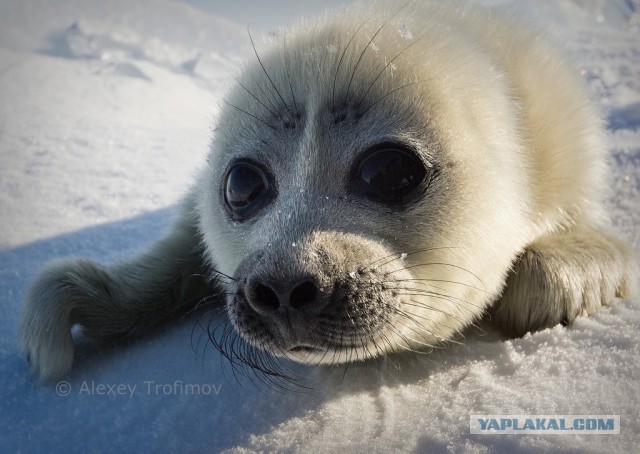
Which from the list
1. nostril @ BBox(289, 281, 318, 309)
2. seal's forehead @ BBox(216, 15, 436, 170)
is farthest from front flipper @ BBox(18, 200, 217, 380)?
nostril @ BBox(289, 281, 318, 309)

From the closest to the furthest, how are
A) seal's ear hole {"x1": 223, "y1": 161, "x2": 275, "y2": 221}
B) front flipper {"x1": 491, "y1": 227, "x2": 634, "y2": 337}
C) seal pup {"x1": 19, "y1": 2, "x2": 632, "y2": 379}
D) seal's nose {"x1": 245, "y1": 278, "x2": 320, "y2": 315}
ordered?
seal's nose {"x1": 245, "y1": 278, "x2": 320, "y2": 315} → seal pup {"x1": 19, "y1": 2, "x2": 632, "y2": 379} → seal's ear hole {"x1": 223, "y1": 161, "x2": 275, "y2": 221} → front flipper {"x1": 491, "y1": 227, "x2": 634, "y2": 337}

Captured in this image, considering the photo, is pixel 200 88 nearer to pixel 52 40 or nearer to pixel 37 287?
pixel 52 40

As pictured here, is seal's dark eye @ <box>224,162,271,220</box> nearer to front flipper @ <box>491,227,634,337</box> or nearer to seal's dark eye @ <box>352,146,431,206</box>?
seal's dark eye @ <box>352,146,431,206</box>

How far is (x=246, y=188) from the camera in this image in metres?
1.50

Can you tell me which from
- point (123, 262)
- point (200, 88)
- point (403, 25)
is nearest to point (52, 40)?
point (200, 88)

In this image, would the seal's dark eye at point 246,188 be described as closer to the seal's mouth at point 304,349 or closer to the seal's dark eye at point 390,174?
the seal's dark eye at point 390,174

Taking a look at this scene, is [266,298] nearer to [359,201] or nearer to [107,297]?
[359,201]

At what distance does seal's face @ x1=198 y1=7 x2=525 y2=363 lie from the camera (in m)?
1.21

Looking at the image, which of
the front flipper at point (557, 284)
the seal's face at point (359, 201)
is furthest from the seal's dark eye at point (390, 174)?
the front flipper at point (557, 284)

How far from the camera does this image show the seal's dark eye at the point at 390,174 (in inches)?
53.5

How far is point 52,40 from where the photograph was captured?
8.35 metres

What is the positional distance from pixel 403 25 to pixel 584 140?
84cm

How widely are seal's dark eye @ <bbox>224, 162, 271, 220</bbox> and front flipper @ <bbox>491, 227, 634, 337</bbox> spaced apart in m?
0.85

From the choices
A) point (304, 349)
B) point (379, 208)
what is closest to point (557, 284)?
point (379, 208)
